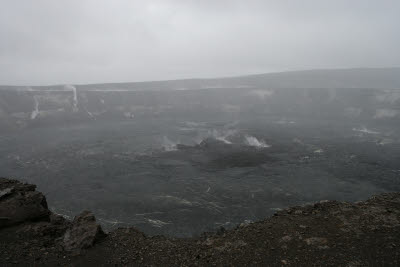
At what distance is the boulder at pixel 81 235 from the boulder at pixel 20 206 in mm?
2798

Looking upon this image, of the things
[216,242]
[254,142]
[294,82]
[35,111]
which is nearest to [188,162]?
[254,142]

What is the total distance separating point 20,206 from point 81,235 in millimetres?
4199

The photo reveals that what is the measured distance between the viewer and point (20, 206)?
46.1ft

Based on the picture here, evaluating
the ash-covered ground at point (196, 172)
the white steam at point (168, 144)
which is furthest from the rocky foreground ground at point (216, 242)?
the white steam at point (168, 144)

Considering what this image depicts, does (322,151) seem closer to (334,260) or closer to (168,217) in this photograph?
(168,217)

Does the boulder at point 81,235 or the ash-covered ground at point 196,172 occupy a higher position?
the boulder at point 81,235

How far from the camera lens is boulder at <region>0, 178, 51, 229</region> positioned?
13508 millimetres

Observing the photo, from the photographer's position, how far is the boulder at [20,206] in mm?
13508

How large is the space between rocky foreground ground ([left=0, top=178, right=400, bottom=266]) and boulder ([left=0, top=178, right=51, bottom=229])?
0.04m

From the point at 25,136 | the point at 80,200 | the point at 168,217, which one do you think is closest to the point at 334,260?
the point at 168,217

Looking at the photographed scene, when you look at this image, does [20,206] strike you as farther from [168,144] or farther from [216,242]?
[168,144]

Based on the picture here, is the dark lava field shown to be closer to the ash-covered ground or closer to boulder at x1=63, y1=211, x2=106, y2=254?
the ash-covered ground

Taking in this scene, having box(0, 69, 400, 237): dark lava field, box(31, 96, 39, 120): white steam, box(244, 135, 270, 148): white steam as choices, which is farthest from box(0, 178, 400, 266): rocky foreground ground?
box(31, 96, 39, 120): white steam

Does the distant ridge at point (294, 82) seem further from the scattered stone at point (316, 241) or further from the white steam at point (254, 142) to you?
the scattered stone at point (316, 241)
